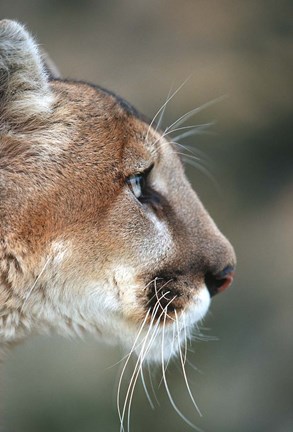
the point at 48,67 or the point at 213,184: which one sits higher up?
the point at 48,67

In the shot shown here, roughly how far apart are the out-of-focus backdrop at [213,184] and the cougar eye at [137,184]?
126 inches

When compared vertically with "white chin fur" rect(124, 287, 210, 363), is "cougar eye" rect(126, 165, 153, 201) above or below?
above

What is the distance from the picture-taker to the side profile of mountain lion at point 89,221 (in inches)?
123

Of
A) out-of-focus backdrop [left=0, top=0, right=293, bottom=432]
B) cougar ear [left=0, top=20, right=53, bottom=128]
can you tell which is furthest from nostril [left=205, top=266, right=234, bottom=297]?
out-of-focus backdrop [left=0, top=0, right=293, bottom=432]

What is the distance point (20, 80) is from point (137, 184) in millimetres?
647

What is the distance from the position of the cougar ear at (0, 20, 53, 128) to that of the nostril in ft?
3.45

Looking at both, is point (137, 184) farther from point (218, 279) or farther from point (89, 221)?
point (218, 279)

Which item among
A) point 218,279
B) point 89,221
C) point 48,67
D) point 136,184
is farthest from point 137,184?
point 48,67

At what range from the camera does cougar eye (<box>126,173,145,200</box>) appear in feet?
11.1

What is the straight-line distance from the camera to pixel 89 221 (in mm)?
3217

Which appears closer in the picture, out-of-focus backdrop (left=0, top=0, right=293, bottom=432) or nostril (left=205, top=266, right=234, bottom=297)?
nostril (left=205, top=266, right=234, bottom=297)

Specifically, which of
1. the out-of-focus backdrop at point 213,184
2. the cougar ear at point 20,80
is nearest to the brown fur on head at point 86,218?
the cougar ear at point 20,80

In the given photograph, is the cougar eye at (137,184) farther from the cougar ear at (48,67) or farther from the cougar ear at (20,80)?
the cougar ear at (48,67)

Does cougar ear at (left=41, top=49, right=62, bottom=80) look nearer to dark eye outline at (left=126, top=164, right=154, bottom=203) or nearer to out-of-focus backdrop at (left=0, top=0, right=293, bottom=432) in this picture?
dark eye outline at (left=126, top=164, right=154, bottom=203)
